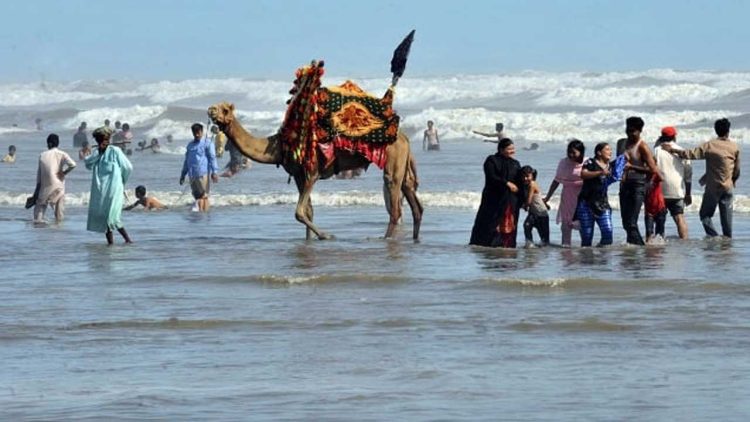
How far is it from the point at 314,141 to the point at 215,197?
1047 centimetres

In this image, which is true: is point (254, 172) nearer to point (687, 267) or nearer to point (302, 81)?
point (302, 81)

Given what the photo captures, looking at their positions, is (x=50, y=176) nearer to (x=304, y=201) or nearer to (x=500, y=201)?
(x=304, y=201)

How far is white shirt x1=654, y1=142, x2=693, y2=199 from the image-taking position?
60.4 ft

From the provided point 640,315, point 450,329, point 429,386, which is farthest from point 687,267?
point 429,386

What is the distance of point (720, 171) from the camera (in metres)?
18.9

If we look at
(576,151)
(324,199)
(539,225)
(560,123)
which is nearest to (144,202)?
(324,199)

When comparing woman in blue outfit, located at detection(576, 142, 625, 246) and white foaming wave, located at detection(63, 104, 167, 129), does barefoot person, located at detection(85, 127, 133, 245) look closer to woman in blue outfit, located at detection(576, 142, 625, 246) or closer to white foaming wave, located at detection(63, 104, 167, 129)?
woman in blue outfit, located at detection(576, 142, 625, 246)

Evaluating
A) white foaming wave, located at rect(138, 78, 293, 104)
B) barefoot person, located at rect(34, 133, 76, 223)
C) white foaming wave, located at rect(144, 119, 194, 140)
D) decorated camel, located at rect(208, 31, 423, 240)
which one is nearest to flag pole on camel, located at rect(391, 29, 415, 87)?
decorated camel, located at rect(208, 31, 423, 240)

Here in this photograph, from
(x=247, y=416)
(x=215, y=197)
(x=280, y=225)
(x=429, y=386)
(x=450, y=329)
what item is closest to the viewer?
(x=247, y=416)

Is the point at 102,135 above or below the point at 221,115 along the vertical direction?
below

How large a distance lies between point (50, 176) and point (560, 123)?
41.9 metres

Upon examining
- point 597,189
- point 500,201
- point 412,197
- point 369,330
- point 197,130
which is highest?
point 197,130

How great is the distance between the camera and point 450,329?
12609mm

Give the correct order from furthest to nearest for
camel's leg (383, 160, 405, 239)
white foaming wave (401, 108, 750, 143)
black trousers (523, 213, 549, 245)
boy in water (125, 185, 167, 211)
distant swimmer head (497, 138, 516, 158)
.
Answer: white foaming wave (401, 108, 750, 143) < boy in water (125, 185, 167, 211) < camel's leg (383, 160, 405, 239) < black trousers (523, 213, 549, 245) < distant swimmer head (497, 138, 516, 158)
